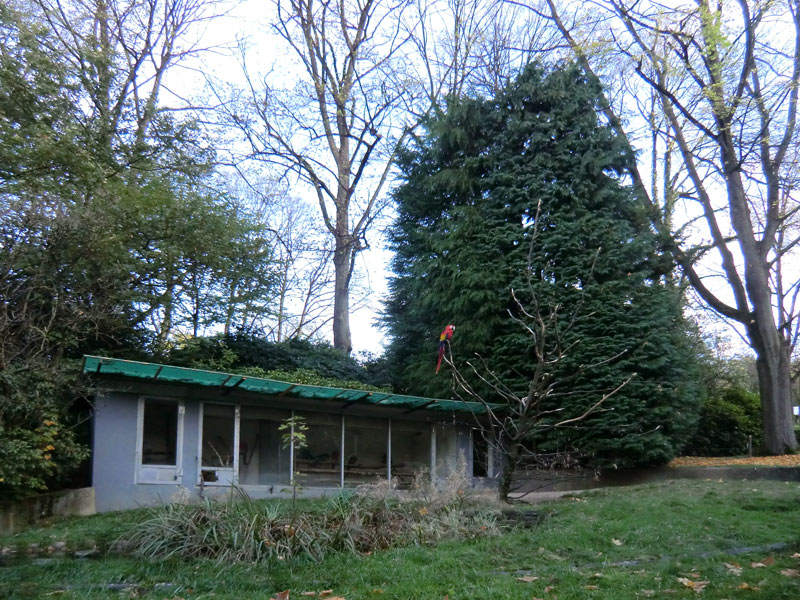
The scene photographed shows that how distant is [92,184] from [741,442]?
2209 centimetres

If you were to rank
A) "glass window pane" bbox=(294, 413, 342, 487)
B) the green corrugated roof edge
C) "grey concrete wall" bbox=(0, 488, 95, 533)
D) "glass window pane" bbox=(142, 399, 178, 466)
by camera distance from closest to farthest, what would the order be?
"grey concrete wall" bbox=(0, 488, 95, 533), the green corrugated roof edge, "glass window pane" bbox=(142, 399, 178, 466), "glass window pane" bbox=(294, 413, 342, 487)

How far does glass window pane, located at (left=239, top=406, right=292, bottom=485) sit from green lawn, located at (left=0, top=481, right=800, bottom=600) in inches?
216

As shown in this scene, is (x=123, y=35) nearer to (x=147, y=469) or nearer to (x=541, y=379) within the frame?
(x=147, y=469)

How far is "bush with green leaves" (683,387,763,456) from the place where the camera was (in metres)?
25.0

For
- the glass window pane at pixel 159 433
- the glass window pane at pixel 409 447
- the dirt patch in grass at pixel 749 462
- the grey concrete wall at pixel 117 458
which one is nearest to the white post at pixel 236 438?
→ the glass window pane at pixel 159 433

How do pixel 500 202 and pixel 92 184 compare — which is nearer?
pixel 92 184

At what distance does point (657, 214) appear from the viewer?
21.4m

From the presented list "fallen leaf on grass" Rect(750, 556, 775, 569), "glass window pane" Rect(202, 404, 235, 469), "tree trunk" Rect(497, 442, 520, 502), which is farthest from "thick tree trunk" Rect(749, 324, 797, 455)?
"glass window pane" Rect(202, 404, 235, 469)

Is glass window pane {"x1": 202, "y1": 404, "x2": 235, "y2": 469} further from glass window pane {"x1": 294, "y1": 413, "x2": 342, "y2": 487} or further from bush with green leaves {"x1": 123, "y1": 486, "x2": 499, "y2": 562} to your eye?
bush with green leaves {"x1": 123, "y1": 486, "x2": 499, "y2": 562}

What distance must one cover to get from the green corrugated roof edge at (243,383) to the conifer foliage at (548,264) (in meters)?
2.76

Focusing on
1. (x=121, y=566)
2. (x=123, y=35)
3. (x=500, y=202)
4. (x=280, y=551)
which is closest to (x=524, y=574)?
(x=280, y=551)

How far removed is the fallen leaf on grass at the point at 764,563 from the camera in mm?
7302

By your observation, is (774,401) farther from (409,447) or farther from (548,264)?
(409,447)

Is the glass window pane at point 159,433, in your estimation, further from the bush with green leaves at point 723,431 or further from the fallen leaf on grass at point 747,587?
the bush with green leaves at point 723,431
